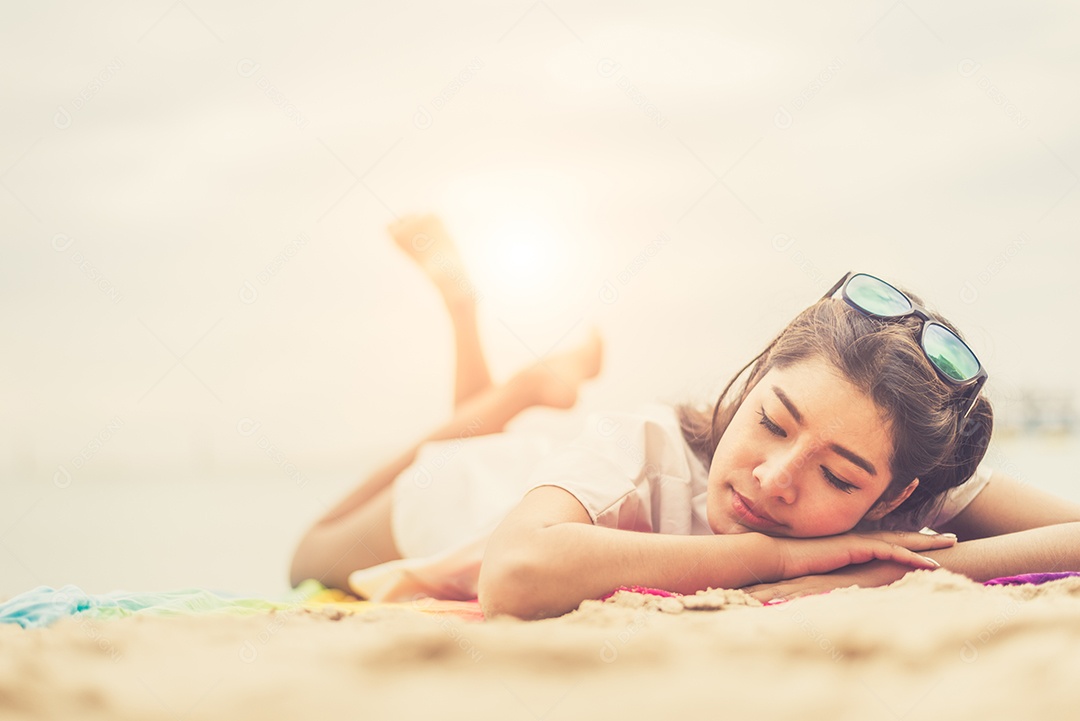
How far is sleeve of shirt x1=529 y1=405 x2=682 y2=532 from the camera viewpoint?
1180 mm

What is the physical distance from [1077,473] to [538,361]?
179 centimetres

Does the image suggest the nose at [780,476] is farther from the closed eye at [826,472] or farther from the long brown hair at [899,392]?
the long brown hair at [899,392]

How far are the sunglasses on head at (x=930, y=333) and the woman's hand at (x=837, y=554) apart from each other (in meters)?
0.25

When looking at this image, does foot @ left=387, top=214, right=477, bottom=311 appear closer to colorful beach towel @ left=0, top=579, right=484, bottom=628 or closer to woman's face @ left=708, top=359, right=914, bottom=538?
colorful beach towel @ left=0, top=579, right=484, bottom=628

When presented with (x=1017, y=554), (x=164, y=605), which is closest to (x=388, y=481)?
(x=164, y=605)

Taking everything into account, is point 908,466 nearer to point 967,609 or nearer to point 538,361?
point 967,609

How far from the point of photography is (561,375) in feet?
7.16

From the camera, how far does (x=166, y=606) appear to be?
1.18m

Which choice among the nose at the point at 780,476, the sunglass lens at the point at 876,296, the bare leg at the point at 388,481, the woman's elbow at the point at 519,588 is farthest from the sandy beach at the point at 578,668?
the bare leg at the point at 388,481

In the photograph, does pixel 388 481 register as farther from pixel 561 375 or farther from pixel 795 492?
pixel 795 492

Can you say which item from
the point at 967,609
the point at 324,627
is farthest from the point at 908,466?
the point at 324,627

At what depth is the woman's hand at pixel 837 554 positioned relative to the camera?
3.76ft

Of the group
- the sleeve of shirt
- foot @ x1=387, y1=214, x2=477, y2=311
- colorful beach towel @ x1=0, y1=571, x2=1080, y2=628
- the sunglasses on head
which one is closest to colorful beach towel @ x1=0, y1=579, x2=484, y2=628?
colorful beach towel @ x1=0, y1=571, x2=1080, y2=628

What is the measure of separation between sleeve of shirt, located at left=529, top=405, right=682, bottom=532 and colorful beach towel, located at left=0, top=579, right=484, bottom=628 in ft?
0.70
